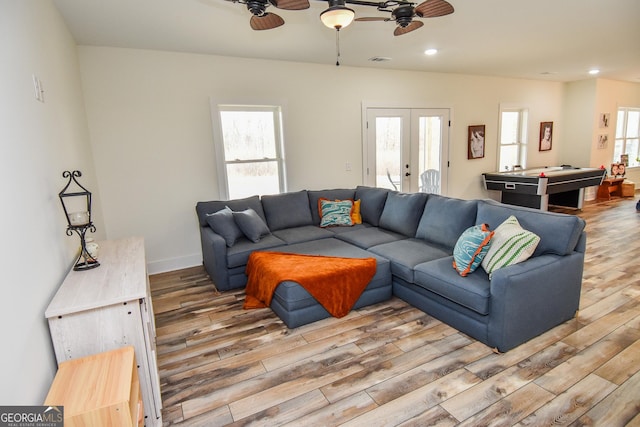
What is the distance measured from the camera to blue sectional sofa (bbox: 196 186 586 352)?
241cm

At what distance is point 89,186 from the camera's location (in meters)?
3.29

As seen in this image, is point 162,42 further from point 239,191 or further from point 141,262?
point 141,262

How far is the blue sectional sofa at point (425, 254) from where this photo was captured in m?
2.41

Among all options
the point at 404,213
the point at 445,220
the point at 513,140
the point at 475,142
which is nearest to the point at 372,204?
the point at 404,213

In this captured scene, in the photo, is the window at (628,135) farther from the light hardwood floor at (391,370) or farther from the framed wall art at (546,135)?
the light hardwood floor at (391,370)

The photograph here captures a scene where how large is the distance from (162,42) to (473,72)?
492cm

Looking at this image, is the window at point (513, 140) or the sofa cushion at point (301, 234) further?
the window at point (513, 140)

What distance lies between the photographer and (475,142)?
252 inches

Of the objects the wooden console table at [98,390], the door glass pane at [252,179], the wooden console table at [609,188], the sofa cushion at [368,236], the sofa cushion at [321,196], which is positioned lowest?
the wooden console table at [609,188]

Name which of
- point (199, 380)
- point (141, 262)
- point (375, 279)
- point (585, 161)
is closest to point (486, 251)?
point (375, 279)

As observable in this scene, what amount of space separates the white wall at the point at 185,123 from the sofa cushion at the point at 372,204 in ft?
2.74

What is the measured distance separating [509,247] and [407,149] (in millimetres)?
3553

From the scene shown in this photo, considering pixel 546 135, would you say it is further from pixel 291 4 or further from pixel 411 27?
pixel 291 4

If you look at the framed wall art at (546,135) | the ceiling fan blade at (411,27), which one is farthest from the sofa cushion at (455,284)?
the framed wall art at (546,135)
